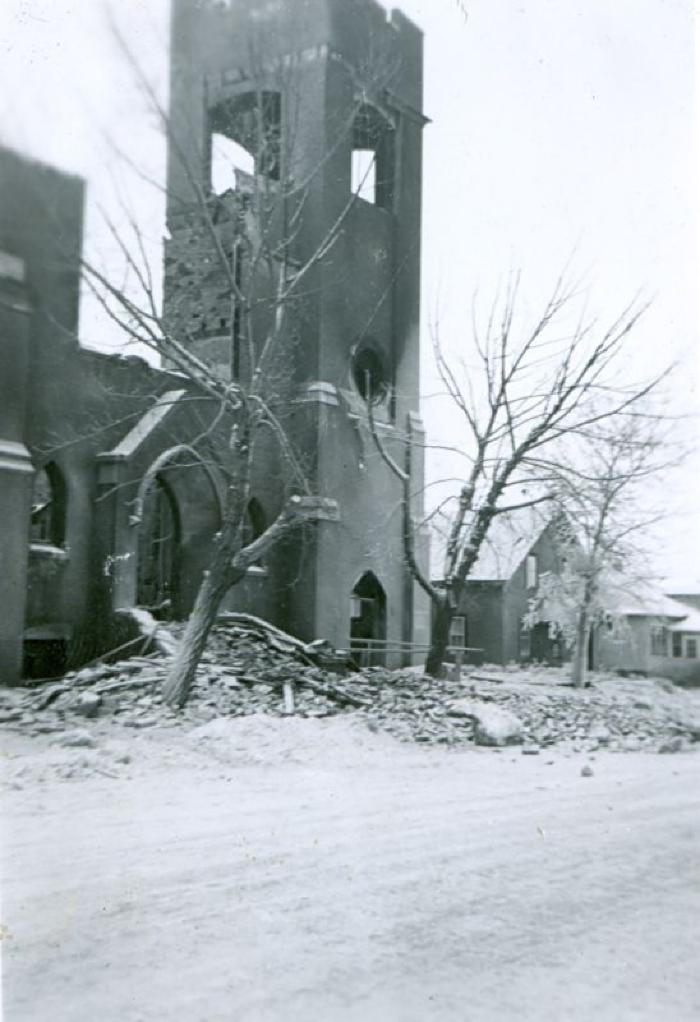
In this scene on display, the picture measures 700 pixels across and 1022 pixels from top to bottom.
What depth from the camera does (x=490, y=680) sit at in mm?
24266

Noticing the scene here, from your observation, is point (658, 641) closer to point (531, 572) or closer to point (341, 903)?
point (531, 572)

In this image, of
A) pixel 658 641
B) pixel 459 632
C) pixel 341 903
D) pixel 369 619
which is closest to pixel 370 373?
pixel 369 619

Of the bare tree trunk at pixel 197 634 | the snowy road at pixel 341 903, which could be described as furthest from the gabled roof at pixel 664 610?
the snowy road at pixel 341 903

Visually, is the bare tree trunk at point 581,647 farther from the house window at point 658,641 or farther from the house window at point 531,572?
the house window at point 658,641

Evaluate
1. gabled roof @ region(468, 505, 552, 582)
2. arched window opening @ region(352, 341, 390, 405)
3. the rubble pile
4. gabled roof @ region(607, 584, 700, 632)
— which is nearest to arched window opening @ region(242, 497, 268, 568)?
the rubble pile

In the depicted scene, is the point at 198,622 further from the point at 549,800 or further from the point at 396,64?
the point at 396,64

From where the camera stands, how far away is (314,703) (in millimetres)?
14930

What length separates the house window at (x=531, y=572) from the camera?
3852cm

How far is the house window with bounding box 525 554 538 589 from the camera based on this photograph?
38516 millimetres

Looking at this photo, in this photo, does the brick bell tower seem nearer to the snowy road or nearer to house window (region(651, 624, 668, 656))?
the snowy road

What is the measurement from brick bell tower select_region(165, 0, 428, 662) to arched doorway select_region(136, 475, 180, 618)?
219 centimetres

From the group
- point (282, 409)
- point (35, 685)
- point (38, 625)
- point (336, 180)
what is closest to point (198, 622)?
point (35, 685)

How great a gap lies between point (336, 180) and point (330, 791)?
15347 millimetres

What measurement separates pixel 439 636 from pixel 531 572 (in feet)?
62.7
